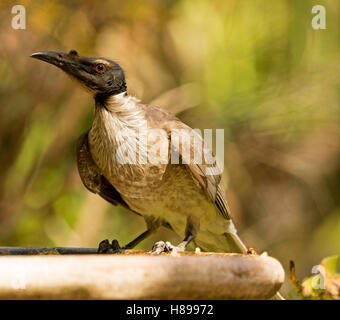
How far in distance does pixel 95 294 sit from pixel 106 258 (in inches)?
4.9

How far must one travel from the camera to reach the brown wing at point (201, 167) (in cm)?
358

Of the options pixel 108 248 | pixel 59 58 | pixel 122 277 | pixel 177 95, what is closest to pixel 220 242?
pixel 108 248

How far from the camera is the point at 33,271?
1.92m

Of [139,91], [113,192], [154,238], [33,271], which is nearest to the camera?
[33,271]

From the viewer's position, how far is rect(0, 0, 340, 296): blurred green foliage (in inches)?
225

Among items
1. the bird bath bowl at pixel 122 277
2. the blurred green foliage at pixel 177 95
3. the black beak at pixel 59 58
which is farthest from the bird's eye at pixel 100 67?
the blurred green foliage at pixel 177 95

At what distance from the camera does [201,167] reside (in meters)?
3.63

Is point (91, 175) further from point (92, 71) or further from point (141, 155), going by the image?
point (92, 71)

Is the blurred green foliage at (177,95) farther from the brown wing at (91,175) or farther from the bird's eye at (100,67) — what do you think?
the bird's eye at (100,67)

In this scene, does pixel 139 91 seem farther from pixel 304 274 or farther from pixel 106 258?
pixel 106 258

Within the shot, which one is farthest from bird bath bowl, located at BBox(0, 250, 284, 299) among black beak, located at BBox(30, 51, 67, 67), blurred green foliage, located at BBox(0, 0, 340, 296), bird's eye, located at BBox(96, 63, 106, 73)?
blurred green foliage, located at BBox(0, 0, 340, 296)

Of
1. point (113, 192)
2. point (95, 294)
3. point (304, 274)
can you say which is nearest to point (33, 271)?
point (95, 294)

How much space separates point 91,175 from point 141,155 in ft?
1.81

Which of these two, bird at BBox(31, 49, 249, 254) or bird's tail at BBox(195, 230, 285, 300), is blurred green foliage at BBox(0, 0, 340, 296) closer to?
bird at BBox(31, 49, 249, 254)
